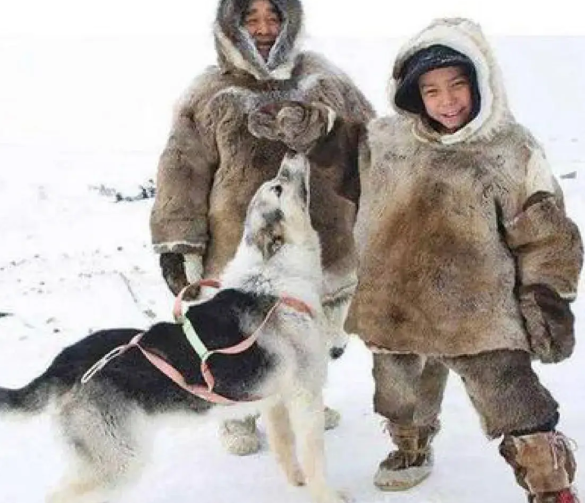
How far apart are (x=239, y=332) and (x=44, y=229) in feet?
29.6

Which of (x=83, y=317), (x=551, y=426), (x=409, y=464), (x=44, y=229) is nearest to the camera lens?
(x=551, y=426)

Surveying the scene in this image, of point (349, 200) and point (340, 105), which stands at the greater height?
point (340, 105)

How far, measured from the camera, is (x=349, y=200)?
3.97 meters

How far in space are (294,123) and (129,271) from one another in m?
5.62

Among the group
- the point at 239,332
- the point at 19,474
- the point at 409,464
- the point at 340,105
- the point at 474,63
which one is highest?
the point at 474,63

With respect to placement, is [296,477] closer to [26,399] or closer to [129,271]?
[26,399]

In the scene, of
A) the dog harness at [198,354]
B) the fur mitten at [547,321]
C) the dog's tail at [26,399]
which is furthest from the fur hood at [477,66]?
the dog's tail at [26,399]

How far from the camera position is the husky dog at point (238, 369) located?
3.15 m

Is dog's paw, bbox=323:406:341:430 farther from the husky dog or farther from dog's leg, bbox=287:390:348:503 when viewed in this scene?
dog's leg, bbox=287:390:348:503

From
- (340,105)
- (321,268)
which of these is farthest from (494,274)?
(340,105)

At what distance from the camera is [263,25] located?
3.99m

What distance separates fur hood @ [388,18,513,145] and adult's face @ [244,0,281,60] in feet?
3.21

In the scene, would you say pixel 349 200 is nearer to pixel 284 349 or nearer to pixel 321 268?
pixel 321 268

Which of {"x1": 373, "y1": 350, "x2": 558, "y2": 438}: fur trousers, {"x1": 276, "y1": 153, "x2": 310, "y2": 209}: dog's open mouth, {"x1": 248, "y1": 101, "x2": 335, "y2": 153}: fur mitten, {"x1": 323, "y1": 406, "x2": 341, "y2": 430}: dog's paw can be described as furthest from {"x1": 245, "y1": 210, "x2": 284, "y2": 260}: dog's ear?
{"x1": 323, "y1": 406, "x2": 341, "y2": 430}: dog's paw
